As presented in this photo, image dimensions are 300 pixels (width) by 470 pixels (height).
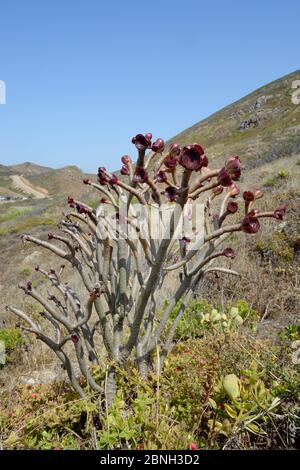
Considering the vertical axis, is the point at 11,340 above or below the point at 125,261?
below

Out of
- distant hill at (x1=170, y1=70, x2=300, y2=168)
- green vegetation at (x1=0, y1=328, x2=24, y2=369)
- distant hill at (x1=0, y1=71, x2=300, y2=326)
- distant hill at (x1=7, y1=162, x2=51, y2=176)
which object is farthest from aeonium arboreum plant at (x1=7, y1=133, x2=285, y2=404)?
distant hill at (x1=7, y1=162, x2=51, y2=176)

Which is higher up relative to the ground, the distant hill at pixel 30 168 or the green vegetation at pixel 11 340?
the distant hill at pixel 30 168

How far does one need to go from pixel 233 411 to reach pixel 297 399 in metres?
0.31

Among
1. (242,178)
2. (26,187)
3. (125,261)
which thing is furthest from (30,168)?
(125,261)

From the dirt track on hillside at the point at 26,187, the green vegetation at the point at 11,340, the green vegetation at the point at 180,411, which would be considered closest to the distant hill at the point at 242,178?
the dirt track on hillside at the point at 26,187

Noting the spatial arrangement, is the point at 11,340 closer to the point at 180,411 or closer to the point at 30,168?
the point at 180,411

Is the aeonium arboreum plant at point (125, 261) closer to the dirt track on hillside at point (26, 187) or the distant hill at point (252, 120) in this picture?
the distant hill at point (252, 120)

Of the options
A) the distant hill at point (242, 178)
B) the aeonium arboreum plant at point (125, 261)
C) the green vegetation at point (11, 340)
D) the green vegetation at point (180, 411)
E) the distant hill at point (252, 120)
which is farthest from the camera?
the distant hill at point (252, 120)

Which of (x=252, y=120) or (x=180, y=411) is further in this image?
(x=252, y=120)

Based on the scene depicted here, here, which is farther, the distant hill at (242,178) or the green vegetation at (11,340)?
the distant hill at (242,178)

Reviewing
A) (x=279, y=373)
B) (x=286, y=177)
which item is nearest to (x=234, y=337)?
(x=279, y=373)

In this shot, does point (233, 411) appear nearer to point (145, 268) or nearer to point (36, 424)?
point (36, 424)

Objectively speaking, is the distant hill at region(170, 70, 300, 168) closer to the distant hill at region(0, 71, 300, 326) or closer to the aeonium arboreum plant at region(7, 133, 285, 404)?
the distant hill at region(0, 71, 300, 326)

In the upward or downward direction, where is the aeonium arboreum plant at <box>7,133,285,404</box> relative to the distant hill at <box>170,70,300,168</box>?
downward
